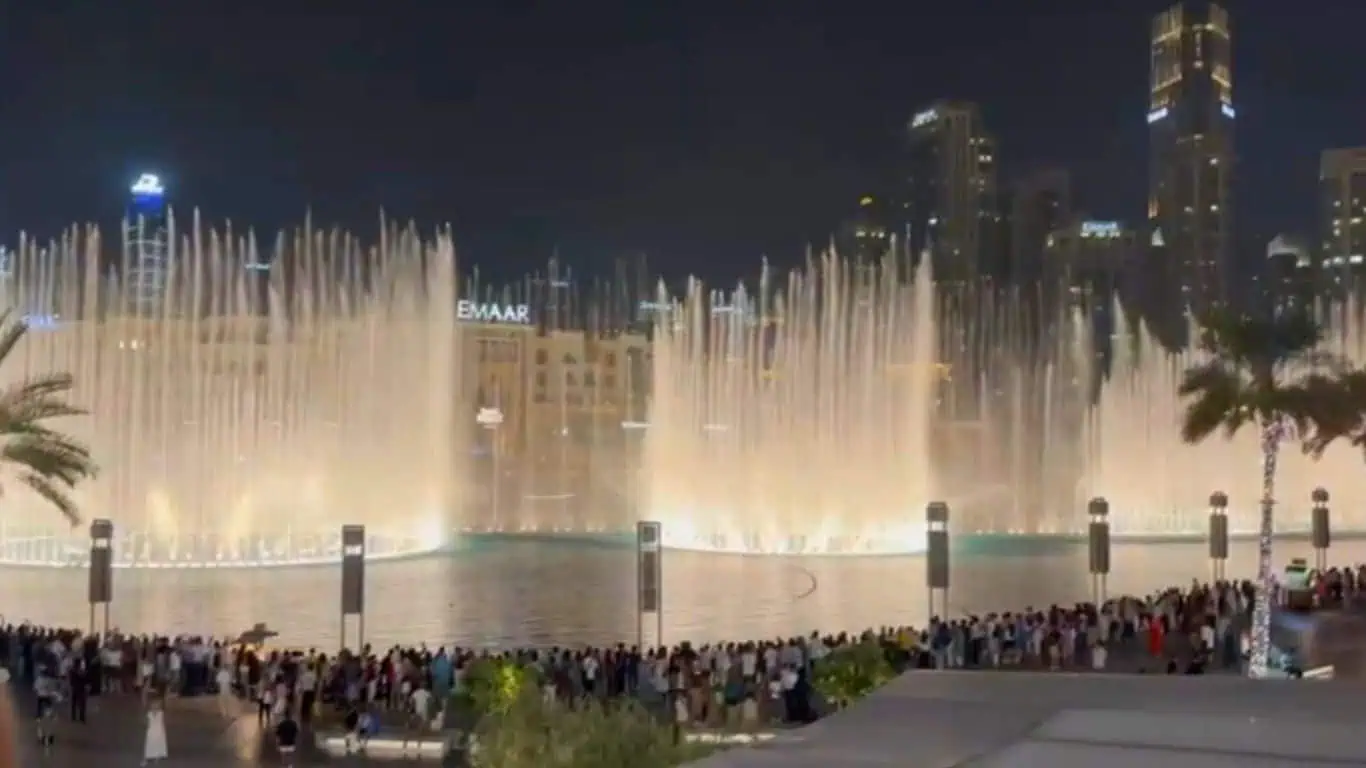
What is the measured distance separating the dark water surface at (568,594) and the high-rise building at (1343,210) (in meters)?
160

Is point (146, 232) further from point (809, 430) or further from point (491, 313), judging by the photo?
point (809, 430)

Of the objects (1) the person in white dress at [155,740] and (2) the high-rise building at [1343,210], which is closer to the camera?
(1) the person in white dress at [155,740]

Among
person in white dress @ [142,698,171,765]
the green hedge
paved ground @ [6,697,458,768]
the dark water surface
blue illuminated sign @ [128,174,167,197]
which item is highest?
blue illuminated sign @ [128,174,167,197]

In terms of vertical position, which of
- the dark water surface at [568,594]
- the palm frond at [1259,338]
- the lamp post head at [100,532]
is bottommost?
the dark water surface at [568,594]

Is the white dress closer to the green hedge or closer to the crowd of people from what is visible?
the crowd of people

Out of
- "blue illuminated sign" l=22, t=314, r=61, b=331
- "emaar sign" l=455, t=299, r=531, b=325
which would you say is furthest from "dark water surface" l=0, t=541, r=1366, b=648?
"emaar sign" l=455, t=299, r=531, b=325

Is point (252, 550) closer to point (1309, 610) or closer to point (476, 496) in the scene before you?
point (1309, 610)

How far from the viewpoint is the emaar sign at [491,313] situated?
9750 centimetres

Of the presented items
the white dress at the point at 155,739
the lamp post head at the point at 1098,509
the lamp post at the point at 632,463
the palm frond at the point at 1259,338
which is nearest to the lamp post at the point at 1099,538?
the lamp post head at the point at 1098,509

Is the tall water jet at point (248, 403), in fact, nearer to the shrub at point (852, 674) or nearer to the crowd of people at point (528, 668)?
the crowd of people at point (528, 668)

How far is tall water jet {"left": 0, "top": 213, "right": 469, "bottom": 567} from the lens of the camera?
4100cm

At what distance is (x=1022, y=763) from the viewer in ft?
18.6

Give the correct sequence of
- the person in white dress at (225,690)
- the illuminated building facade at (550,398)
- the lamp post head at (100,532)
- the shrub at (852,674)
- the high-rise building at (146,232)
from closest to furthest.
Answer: the shrub at (852,674), the person in white dress at (225,690), the lamp post head at (100,532), the illuminated building facade at (550,398), the high-rise building at (146,232)

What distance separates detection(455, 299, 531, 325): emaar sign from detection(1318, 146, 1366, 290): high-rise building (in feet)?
409
